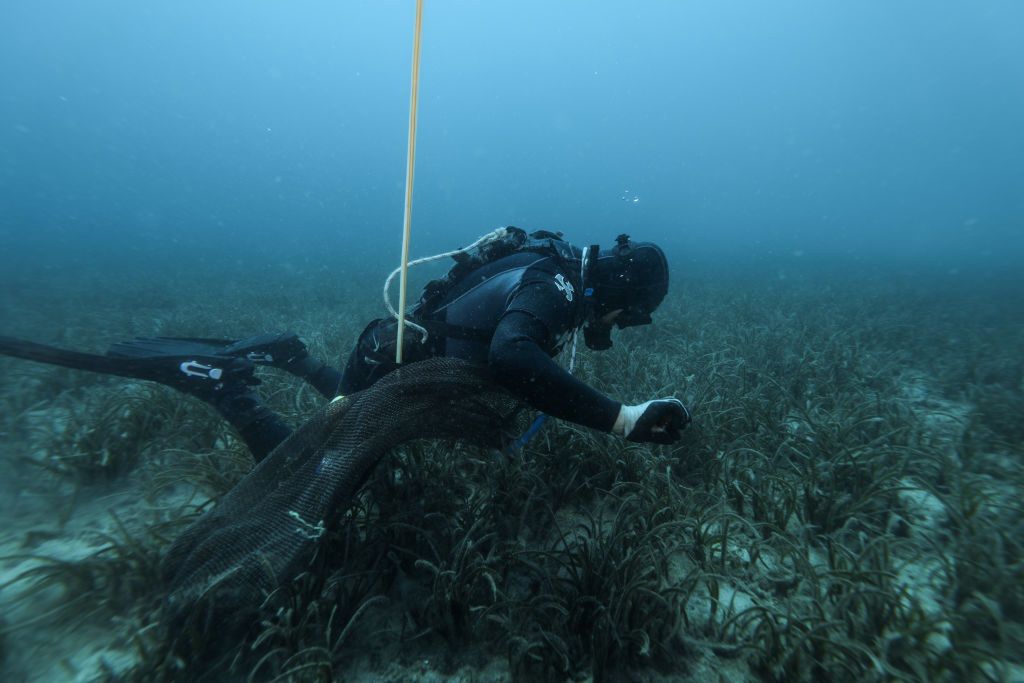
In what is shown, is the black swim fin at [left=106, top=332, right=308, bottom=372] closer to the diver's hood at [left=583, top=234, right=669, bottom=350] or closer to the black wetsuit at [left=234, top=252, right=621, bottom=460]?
the black wetsuit at [left=234, top=252, right=621, bottom=460]

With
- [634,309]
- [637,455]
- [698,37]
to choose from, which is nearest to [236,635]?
[637,455]

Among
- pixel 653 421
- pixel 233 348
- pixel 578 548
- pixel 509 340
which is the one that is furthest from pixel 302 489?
pixel 233 348

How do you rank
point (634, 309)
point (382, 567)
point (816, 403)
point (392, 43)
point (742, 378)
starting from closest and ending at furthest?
point (382, 567), point (634, 309), point (816, 403), point (742, 378), point (392, 43)

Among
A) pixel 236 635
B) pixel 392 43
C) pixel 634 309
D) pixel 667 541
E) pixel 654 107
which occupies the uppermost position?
pixel 392 43

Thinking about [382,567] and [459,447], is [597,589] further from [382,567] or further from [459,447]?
[459,447]

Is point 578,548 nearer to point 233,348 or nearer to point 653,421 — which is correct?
point 653,421

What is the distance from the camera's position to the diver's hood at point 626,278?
2.82 meters

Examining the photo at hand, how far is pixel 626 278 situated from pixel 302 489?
7.27ft

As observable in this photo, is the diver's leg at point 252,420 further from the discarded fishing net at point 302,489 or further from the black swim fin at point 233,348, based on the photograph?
the discarded fishing net at point 302,489

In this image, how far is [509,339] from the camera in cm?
212

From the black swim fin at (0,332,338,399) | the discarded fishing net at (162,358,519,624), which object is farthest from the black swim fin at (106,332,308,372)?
the discarded fishing net at (162,358,519,624)

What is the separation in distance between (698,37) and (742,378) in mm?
158087

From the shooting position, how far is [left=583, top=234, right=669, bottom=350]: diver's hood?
9.26 feet

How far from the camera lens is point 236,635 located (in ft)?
5.99
